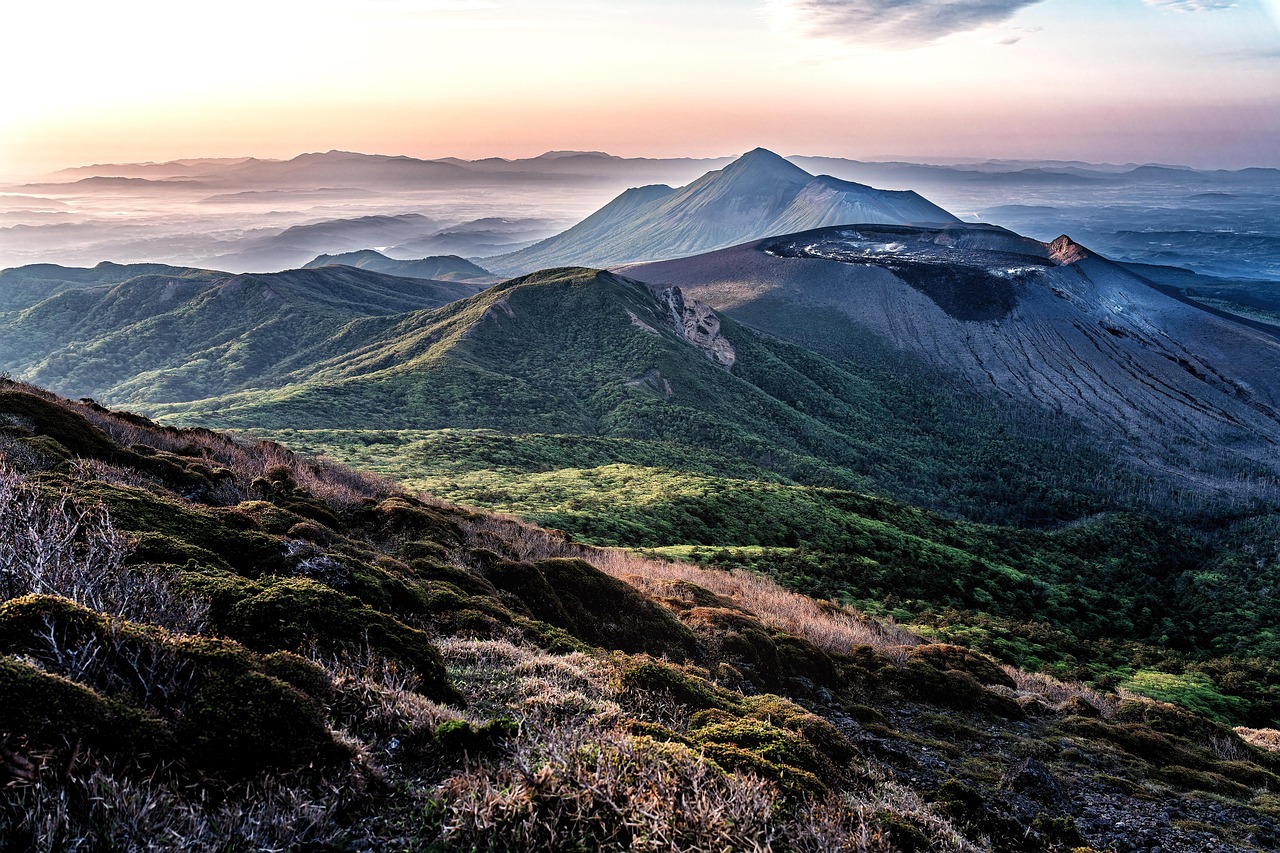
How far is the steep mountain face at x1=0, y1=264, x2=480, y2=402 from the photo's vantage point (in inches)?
3553

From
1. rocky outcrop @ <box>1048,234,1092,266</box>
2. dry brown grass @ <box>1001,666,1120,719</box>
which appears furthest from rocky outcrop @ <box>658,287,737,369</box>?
rocky outcrop @ <box>1048,234,1092,266</box>

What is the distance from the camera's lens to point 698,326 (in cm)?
9925

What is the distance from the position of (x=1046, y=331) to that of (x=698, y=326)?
71.9 meters

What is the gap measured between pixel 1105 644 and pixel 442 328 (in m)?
80.7

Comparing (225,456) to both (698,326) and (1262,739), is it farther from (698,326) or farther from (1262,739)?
(698,326)

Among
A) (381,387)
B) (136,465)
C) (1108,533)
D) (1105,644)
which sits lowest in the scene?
(1108,533)

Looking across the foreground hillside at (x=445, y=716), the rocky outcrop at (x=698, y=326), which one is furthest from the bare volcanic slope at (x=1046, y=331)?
the foreground hillside at (x=445, y=716)

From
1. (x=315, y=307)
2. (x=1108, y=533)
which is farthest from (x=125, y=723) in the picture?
(x=315, y=307)

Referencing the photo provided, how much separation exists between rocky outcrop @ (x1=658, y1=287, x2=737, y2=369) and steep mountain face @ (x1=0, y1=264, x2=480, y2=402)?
53.3 meters

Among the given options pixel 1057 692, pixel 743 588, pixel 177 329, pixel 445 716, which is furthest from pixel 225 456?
pixel 177 329

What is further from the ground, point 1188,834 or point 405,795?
point 405,795

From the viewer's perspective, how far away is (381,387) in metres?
65.1

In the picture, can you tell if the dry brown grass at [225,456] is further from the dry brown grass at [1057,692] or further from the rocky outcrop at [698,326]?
the rocky outcrop at [698,326]

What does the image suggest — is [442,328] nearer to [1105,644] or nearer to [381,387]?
[381,387]
